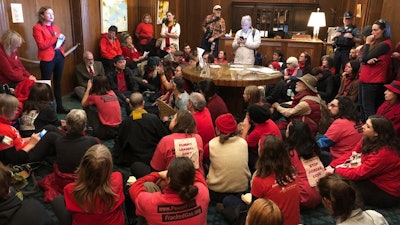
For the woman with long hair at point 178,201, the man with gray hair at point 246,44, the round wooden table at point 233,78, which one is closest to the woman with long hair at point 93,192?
the woman with long hair at point 178,201

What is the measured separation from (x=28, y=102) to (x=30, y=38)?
7.12ft

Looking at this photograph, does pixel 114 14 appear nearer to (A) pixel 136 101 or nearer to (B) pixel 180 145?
(A) pixel 136 101

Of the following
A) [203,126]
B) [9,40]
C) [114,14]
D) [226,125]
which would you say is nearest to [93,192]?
[226,125]

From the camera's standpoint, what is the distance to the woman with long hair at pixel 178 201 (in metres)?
1.78

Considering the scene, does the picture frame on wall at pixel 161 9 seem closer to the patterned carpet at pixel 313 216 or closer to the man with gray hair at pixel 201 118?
the man with gray hair at pixel 201 118

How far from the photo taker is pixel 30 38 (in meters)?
5.11

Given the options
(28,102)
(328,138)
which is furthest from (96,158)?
(328,138)

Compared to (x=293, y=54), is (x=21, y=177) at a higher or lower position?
lower

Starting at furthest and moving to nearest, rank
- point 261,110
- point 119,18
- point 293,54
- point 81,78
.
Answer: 1. point 293,54
2. point 119,18
3. point 81,78
4. point 261,110

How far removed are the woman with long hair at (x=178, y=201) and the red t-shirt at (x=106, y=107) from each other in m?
2.27

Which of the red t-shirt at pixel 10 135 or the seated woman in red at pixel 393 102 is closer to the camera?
the red t-shirt at pixel 10 135

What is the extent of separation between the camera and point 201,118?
Result: 3254 mm

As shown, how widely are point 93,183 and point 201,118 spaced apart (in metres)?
1.55

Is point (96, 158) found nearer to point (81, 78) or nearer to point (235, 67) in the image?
point (235, 67)
